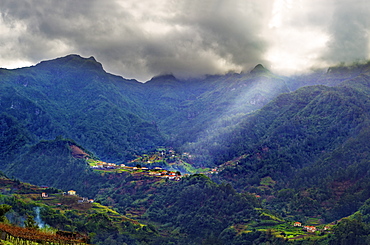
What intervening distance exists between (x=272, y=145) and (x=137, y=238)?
111 meters

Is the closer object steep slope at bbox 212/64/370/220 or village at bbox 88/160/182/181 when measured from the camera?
steep slope at bbox 212/64/370/220

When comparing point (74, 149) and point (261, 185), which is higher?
point (74, 149)

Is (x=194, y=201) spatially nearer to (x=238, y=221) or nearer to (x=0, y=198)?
(x=238, y=221)

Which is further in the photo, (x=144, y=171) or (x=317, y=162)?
(x=317, y=162)

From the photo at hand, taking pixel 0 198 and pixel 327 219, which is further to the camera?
pixel 327 219

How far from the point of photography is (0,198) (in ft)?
299

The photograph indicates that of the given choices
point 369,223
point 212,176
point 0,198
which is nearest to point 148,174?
Result: point 212,176

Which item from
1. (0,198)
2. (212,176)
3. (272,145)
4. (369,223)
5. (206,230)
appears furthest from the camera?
(272,145)

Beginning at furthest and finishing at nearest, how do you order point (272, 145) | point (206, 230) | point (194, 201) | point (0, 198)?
point (272, 145) → point (194, 201) → point (206, 230) → point (0, 198)

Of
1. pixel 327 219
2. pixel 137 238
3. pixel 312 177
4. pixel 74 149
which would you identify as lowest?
pixel 137 238

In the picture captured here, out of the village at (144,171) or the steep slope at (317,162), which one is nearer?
the steep slope at (317,162)

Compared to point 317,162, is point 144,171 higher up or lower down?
lower down

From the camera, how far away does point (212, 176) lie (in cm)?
17938

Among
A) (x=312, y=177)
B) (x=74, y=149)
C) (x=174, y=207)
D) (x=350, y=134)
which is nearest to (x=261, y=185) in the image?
(x=312, y=177)
